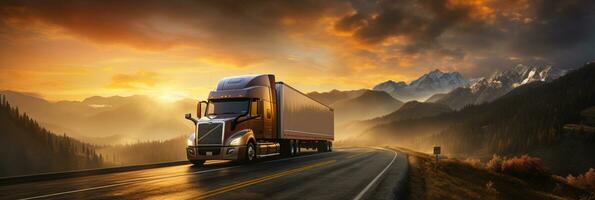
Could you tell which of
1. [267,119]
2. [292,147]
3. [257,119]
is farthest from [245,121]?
[292,147]

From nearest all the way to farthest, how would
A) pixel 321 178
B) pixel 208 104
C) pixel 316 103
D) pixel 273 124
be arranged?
pixel 321 178, pixel 208 104, pixel 273 124, pixel 316 103

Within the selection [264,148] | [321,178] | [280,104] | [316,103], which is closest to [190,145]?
[264,148]

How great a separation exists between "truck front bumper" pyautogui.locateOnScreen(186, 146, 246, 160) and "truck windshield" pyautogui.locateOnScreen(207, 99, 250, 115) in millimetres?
1986

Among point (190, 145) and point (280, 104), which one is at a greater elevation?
point (280, 104)

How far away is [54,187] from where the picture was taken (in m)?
13.6

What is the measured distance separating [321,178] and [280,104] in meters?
12.1

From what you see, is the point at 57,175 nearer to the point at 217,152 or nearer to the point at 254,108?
the point at 217,152

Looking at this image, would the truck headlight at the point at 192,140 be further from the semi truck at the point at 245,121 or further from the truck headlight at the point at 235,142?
the truck headlight at the point at 235,142

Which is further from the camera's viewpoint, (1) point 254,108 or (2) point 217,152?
(1) point 254,108

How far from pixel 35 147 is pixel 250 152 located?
66430 millimetres

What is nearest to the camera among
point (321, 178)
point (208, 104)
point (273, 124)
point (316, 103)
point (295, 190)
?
point (295, 190)

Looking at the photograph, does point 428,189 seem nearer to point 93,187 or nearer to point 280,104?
point 93,187

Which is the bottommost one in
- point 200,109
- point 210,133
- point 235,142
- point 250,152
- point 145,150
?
point 145,150

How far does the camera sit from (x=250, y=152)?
→ 2356cm
